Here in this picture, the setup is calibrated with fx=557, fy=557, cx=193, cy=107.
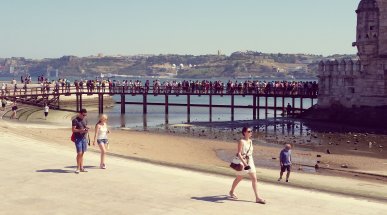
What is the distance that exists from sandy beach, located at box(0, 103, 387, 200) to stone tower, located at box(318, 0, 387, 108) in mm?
11336

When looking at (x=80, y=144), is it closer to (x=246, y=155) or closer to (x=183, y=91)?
(x=246, y=155)

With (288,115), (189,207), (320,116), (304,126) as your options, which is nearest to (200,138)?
(304,126)

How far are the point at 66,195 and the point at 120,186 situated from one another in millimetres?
1458

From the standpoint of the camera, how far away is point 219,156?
88.7 feet

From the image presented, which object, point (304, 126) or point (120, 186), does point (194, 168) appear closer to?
point (120, 186)

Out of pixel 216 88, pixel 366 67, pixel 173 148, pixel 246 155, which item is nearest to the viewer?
pixel 246 155

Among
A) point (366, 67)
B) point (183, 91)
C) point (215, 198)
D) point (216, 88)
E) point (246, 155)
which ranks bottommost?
point (215, 198)

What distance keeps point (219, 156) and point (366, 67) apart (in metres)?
22.2

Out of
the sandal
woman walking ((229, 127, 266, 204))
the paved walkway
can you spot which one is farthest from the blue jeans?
woman walking ((229, 127, 266, 204))

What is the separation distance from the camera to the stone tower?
141 feet

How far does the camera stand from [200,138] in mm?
35406

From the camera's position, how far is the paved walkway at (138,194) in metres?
11.0

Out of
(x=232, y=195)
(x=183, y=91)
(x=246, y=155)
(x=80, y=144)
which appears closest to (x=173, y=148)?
(x=80, y=144)

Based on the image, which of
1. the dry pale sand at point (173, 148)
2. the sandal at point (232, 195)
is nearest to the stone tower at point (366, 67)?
the dry pale sand at point (173, 148)
